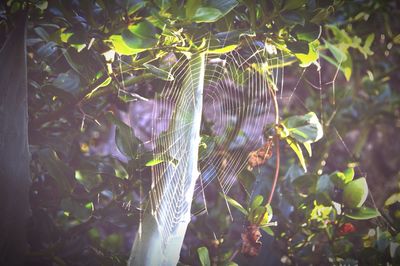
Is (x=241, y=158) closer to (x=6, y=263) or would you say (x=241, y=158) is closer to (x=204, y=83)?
(x=204, y=83)

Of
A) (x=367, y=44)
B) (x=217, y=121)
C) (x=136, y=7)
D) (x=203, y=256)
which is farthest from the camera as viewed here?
(x=367, y=44)

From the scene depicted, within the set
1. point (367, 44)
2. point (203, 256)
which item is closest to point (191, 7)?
point (203, 256)

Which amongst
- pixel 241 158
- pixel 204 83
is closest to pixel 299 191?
pixel 241 158

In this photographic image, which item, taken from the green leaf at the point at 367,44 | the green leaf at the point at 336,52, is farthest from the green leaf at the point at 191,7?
the green leaf at the point at 367,44

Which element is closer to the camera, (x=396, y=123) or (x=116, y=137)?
(x=116, y=137)

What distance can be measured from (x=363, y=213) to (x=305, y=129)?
19cm

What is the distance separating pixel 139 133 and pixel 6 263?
0.99 ft

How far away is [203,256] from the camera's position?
0.82 metres

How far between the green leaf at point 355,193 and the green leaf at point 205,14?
1.31 feet

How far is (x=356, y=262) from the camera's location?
900mm

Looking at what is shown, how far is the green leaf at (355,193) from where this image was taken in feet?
2.89

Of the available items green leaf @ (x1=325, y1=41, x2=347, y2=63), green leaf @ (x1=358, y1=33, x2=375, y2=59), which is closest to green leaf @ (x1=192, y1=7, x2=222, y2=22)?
green leaf @ (x1=325, y1=41, x2=347, y2=63)

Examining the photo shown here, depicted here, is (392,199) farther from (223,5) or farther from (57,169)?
(57,169)

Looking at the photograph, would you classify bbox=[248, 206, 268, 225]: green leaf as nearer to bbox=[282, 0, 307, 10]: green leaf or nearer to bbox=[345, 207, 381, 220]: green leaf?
bbox=[345, 207, 381, 220]: green leaf
